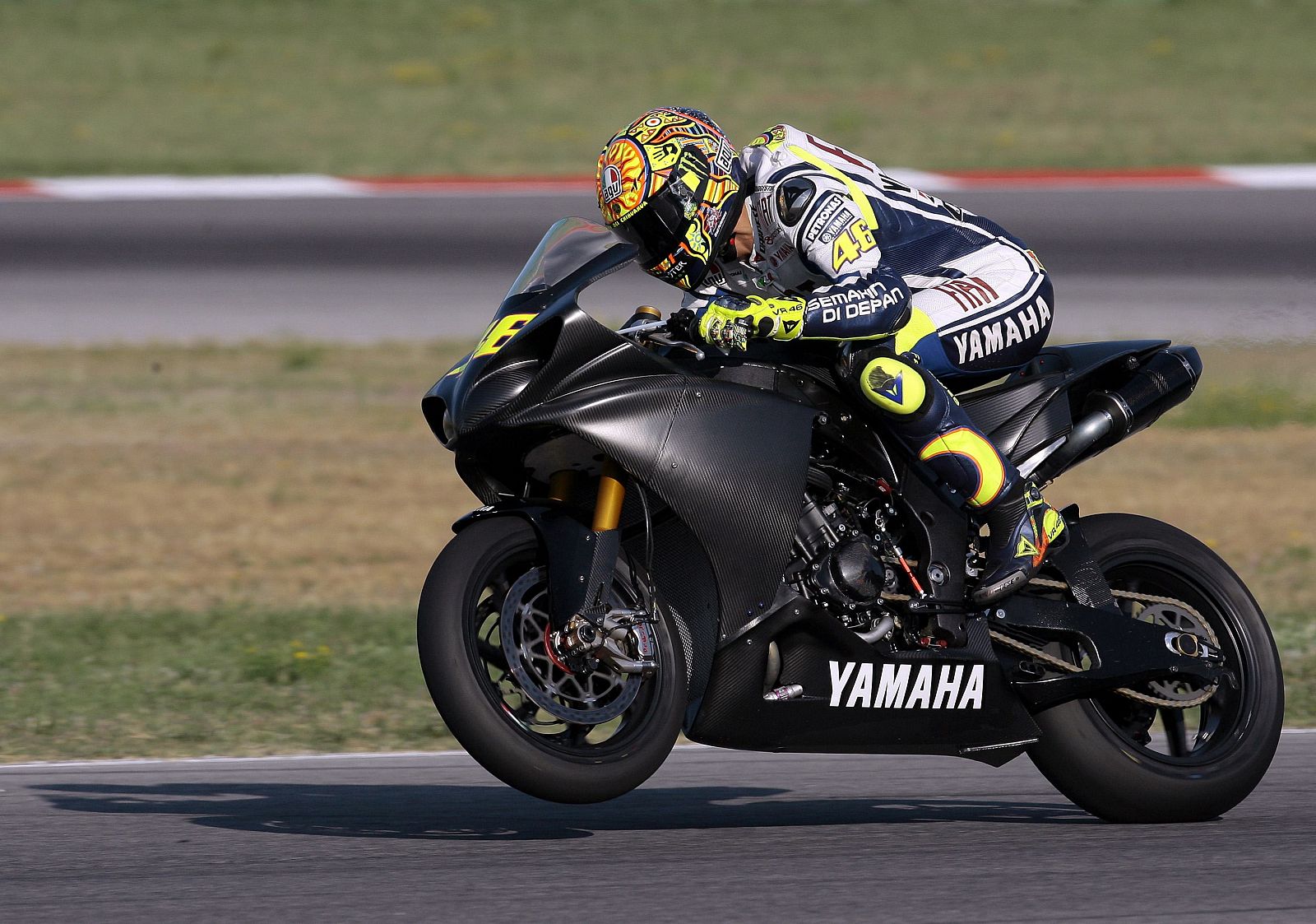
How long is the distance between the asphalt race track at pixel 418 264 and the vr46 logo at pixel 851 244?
8619 mm

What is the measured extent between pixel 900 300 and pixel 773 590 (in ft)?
2.48

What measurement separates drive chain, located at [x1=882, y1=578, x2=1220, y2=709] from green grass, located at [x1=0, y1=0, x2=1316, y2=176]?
1201 cm

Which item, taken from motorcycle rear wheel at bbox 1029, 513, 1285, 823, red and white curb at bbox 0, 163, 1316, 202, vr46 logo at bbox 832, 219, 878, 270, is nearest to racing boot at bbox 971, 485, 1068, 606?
motorcycle rear wheel at bbox 1029, 513, 1285, 823

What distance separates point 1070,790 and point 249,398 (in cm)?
861

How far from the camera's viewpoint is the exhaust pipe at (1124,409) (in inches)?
195

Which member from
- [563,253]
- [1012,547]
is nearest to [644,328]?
[563,253]

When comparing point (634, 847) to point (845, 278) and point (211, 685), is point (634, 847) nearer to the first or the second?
point (845, 278)

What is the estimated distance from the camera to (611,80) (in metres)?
19.8

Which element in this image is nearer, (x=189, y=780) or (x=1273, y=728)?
(x=1273, y=728)

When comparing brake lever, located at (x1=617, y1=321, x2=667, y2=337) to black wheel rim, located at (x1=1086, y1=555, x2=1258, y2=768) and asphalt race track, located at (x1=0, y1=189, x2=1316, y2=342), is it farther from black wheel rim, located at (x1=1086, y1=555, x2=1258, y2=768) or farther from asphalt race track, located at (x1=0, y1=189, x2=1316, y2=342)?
asphalt race track, located at (x1=0, y1=189, x2=1316, y2=342)

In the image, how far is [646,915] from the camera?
376 centimetres

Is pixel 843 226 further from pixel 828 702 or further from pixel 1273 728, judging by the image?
pixel 1273 728

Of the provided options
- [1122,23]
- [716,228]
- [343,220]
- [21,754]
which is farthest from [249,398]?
[1122,23]

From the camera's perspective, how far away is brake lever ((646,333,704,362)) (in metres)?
4.49
